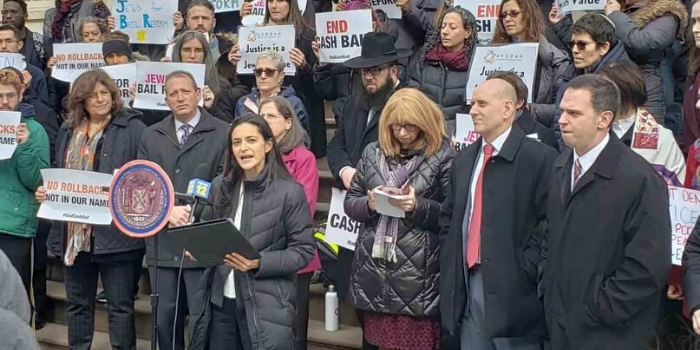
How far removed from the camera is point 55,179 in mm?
7086

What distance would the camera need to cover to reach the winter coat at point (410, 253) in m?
5.83

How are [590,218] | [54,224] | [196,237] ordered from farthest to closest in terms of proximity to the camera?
1. [54,224]
2. [196,237]
3. [590,218]

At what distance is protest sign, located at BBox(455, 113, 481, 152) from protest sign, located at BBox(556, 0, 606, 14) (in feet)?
5.28

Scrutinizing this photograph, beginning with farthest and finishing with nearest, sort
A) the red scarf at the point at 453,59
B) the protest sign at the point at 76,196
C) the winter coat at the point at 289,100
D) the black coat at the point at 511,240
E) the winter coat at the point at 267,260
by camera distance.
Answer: the winter coat at the point at 289,100
the red scarf at the point at 453,59
the protest sign at the point at 76,196
the winter coat at the point at 267,260
the black coat at the point at 511,240

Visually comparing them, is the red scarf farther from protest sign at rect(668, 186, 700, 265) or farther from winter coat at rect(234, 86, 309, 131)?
protest sign at rect(668, 186, 700, 265)

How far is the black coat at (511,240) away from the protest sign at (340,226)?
1200 mm

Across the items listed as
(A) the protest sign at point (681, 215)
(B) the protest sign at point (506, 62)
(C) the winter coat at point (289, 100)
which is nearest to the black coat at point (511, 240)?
(A) the protest sign at point (681, 215)

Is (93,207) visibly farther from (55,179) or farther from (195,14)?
(195,14)

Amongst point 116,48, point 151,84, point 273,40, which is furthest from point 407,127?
point 116,48

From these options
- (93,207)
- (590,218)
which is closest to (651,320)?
(590,218)

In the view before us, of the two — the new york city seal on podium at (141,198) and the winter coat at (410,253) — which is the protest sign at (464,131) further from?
the new york city seal on podium at (141,198)

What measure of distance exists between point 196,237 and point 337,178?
179cm

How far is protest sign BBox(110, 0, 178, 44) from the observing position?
9.59 m

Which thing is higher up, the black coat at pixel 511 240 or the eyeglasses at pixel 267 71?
the eyeglasses at pixel 267 71
